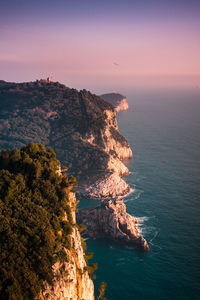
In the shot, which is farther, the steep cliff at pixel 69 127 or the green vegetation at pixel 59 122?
the green vegetation at pixel 59 122

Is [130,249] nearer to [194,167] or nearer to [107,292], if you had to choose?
[107,292]

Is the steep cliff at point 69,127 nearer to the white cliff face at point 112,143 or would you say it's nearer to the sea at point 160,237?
the white cliff face at point 112,143

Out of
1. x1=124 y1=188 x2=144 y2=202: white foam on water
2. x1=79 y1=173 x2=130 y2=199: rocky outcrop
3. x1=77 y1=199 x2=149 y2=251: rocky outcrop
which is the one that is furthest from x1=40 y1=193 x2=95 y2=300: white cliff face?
x1=79 y1=173 x2=130 y2=199: rocky outcrop

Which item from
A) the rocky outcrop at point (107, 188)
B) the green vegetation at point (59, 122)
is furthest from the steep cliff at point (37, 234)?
the green vegetation at point (59, 122)

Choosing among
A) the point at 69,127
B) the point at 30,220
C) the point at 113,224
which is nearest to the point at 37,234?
the point at 30,220

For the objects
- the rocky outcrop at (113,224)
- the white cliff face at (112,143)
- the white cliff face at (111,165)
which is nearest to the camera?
the rocky outcrop at (113,224)

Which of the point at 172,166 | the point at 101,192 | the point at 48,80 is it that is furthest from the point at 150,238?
the point at 48,80

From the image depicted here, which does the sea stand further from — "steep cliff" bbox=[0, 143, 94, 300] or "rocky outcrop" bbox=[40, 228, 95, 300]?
"steep cliff" bbox=[0, 143, 94, 300]
